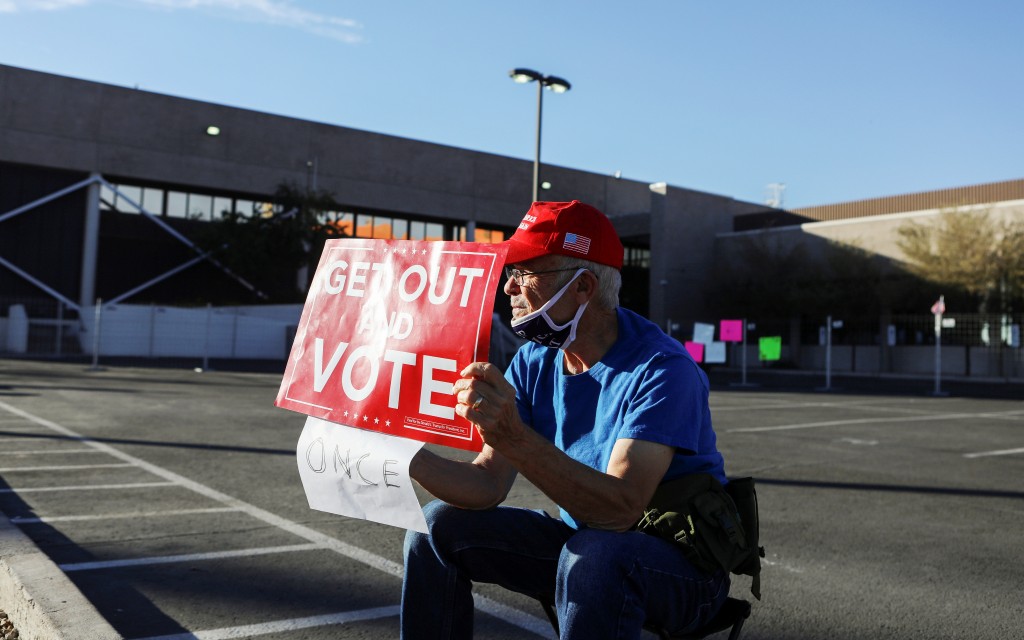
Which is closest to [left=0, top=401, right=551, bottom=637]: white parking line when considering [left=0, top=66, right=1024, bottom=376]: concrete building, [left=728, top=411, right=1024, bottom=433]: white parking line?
[left=728, top=411, right=1024, bottom=433]: white parking line

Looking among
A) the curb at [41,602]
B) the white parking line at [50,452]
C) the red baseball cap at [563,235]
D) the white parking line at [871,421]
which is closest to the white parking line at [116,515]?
the curb at [41,602]

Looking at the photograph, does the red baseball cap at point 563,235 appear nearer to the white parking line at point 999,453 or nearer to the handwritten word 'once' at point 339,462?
the handwritten word 'once' at point 339,462

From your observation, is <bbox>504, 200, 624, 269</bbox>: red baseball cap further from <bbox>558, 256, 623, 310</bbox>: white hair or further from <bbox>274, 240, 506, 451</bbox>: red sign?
<bbox>274, 240, 506, 451</bbox>: red sign

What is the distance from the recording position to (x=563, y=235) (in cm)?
224

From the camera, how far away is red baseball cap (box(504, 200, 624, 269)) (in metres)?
2.24

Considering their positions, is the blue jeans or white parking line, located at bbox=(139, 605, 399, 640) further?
white parking line, located at bbox=(139, 605, 399, 640)

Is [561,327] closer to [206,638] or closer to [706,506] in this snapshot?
[706,506]

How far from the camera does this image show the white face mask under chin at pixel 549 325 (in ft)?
7.50

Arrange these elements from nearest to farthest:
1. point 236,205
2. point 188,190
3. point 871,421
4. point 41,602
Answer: point 41,602 < point 871,421 < point 188,190 < point 236,205

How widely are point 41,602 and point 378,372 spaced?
186 cm

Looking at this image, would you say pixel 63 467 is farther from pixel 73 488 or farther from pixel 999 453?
pixel 999 453

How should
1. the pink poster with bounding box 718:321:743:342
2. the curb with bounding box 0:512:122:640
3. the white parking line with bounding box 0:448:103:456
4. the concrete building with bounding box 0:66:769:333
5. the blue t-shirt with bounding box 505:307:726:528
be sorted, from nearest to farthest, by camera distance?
the blue t-shirt with bounding box 505:307:726:528, the curb with bounding box 0:512:122:640, the white parking line with bounding box 0:448:103:456, the pink poster with bounding box 718:321:743:342, the concrete building with bounding box 0:66:769:333

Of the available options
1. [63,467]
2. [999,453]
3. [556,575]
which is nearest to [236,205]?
[63,467]

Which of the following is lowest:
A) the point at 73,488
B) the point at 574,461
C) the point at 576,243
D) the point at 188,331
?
the point at 73,488
